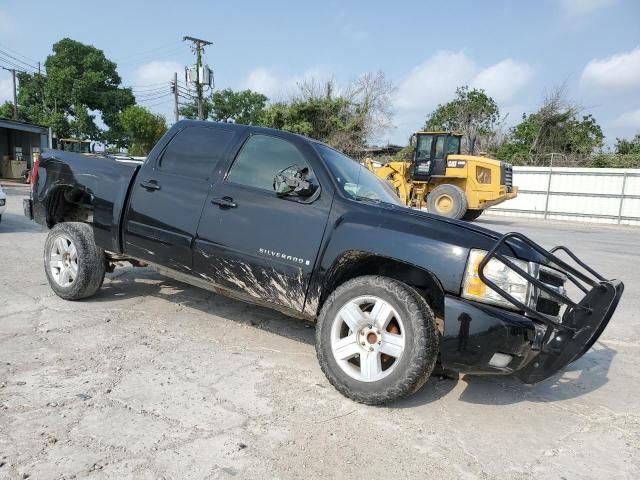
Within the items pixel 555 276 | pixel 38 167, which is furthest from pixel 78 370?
pixel 555 276

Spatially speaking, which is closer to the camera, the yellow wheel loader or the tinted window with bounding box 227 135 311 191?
the tinted window with bounding box 227 135 311 191

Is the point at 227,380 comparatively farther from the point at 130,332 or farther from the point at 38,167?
the point at 38,167

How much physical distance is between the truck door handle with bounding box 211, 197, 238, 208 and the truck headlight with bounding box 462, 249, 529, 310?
1837mm

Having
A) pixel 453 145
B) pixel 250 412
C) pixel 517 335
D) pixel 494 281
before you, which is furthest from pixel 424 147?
pixel 250 412

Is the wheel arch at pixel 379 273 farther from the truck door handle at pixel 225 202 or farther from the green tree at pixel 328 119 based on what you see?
the green tree at pixel 328 119

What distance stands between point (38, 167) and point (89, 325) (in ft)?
6.46

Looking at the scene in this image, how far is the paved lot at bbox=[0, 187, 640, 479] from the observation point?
7.89 feet

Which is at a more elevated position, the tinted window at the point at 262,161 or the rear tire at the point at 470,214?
the tinted window at the point at 262,161

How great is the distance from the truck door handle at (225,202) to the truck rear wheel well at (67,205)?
186 centimetres

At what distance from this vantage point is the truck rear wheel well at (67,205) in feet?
16.4

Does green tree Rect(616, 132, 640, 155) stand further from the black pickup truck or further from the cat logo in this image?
the black pickup truck

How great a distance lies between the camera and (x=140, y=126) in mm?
41469

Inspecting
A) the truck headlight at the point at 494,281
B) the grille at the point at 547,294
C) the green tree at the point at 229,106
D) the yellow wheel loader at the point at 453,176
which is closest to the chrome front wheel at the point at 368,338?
the truck headlight at the point at 494,281

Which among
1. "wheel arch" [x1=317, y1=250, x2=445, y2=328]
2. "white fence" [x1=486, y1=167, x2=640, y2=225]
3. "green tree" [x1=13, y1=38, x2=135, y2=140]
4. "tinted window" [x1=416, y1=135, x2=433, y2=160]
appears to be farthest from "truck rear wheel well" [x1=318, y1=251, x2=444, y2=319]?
"green tree" [x1=13, y1=38, x2=135, y2=140]
